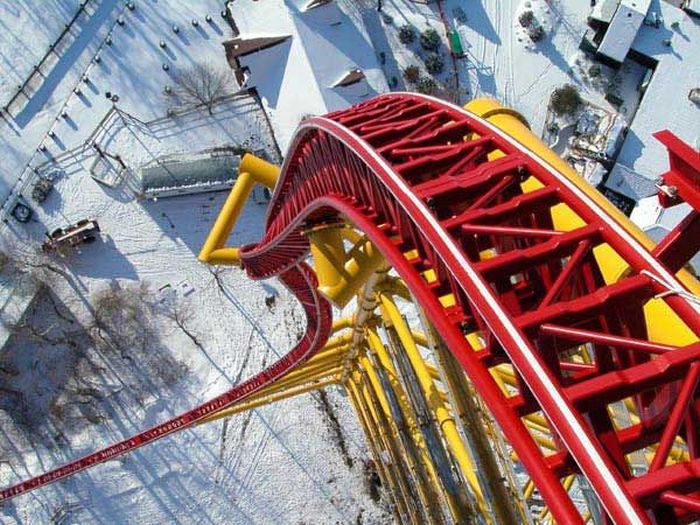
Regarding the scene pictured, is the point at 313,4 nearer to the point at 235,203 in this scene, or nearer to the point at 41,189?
the point at 235,203

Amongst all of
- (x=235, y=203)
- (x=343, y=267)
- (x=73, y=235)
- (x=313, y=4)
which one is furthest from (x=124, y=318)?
(x=343, y=267)

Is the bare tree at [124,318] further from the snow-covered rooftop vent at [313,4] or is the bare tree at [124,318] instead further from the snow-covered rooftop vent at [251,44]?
the snow-covered rooftop vent at [313,4]

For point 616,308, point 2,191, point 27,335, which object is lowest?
point 616,308

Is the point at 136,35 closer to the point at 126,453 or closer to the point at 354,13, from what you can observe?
the point at 354,13

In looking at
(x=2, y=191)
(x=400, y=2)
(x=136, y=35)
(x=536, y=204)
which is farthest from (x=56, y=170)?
(x=536, y=204)

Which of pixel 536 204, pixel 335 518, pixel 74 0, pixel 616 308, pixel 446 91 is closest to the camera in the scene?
pixel 616 308

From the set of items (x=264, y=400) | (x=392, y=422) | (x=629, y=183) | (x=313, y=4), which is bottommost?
(x=392, y=422)
